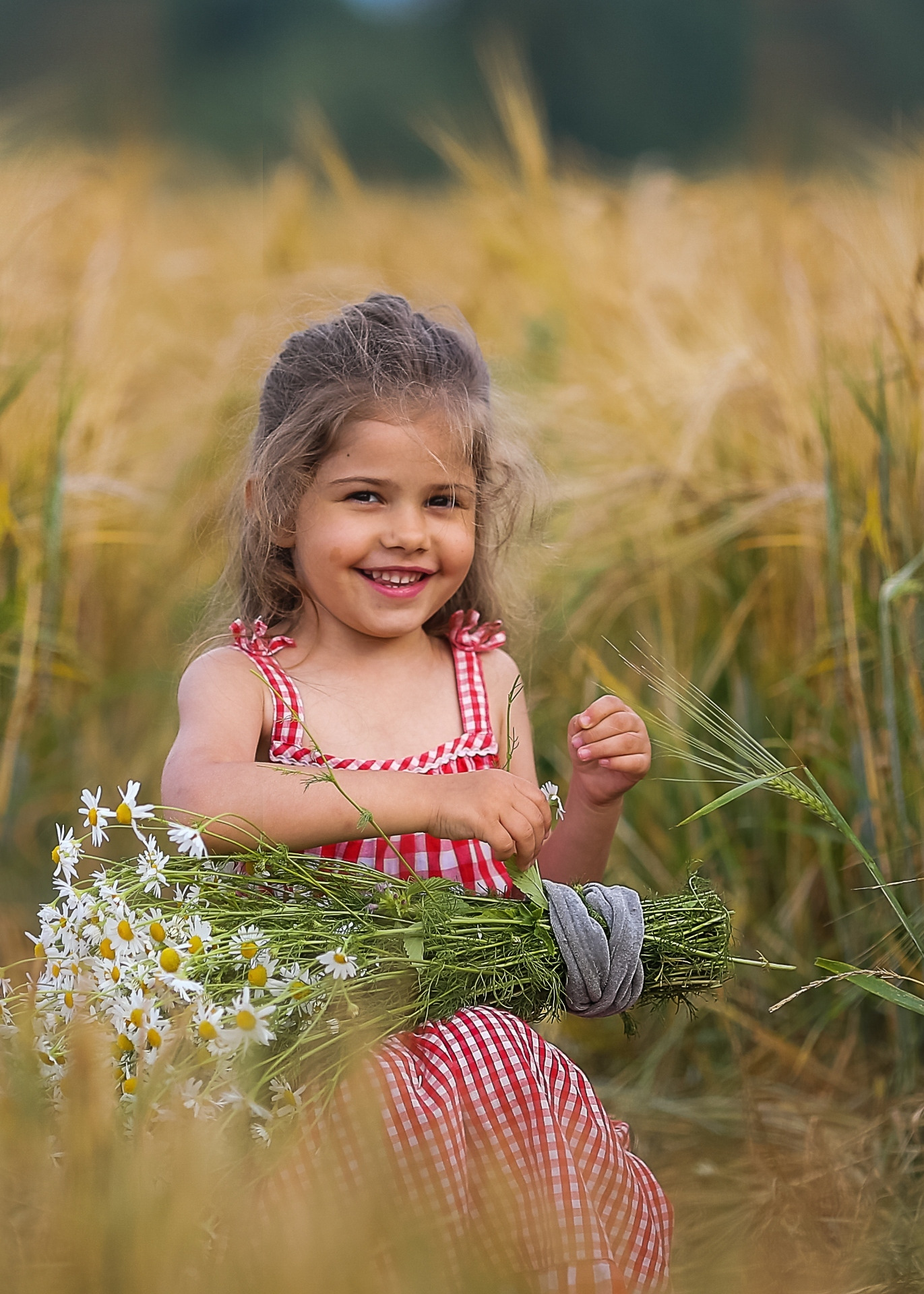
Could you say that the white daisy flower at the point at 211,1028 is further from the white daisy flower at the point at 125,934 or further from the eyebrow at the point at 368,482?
the eyebrow at the point at 368,482

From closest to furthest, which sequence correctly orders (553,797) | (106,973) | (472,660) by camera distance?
(106,973)
(553,797)
(472,660)

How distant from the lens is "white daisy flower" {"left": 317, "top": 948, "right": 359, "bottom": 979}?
139 cm

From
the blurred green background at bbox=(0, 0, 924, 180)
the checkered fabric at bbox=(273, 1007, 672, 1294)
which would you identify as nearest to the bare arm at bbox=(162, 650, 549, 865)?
the checkered fabric at bbox=(273, 1007, 672, 1294)

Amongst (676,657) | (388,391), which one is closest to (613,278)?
(676,657)

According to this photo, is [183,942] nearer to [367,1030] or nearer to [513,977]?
[367,1030]

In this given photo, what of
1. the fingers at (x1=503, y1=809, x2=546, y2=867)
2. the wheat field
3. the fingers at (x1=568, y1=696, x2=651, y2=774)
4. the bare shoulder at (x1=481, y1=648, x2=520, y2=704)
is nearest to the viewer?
the fingers at (x1=503, y1=809, x2=546, y2=867)

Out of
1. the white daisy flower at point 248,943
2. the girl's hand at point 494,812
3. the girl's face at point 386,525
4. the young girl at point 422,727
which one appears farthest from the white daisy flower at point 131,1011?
the girl's face at point 386,525

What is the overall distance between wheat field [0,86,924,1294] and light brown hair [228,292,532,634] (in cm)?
19

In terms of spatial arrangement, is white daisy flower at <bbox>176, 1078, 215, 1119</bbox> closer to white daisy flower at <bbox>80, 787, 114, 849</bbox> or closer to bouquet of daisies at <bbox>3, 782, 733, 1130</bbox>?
bouquet of daisies at <bbox>3, 782, 733, 1130</bbox>

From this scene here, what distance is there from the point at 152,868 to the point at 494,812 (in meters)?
0.38

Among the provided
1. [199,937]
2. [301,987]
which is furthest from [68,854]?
[301,987]

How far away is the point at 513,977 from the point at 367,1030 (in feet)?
0.59

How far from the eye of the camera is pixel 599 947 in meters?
1.52

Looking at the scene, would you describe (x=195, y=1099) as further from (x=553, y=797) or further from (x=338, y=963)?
(x=553, y=797)
